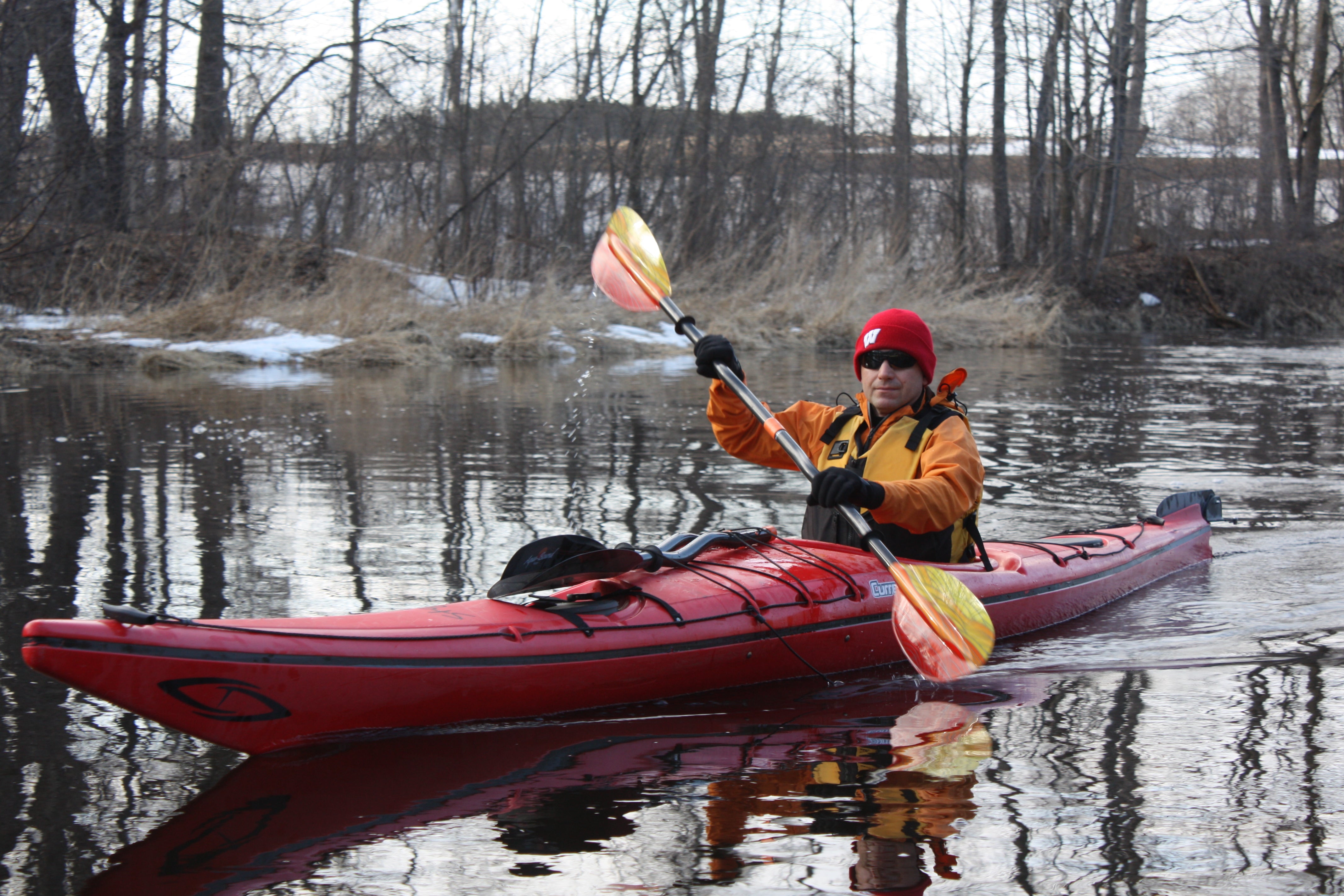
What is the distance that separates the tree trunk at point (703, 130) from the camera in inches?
668

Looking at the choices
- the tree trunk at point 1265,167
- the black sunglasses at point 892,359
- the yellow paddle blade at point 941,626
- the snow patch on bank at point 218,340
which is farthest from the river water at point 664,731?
the tree trunk at point 1265,167

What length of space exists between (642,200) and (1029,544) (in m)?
13.3

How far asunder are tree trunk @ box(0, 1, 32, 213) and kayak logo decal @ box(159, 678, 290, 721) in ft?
31.5

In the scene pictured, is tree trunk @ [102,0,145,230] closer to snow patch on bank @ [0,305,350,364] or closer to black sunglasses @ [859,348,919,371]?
snow patch on bank @ [0,305,350,364]

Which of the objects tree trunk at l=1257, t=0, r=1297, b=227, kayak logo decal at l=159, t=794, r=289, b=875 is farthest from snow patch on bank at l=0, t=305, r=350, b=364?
tree trunk at l=1257, t=0, r=1297, b=227

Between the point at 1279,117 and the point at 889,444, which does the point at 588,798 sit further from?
the point at 1279,117

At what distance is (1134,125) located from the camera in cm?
1967

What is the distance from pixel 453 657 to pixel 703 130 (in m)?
15.4

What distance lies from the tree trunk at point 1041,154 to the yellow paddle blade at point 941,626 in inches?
685

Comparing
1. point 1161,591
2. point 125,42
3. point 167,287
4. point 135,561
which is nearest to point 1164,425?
point 1161,591

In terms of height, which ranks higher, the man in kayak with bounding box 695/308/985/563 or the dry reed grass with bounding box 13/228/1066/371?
the dry reed grass with bounding box 13/228/1066/371

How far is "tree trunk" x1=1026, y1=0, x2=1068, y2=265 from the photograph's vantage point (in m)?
19.4

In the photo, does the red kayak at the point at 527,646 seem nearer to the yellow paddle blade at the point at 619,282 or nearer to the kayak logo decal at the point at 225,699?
the kayak logo decal at the point at 225,699

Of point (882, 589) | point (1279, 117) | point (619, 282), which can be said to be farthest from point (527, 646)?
point (1279, 117)
